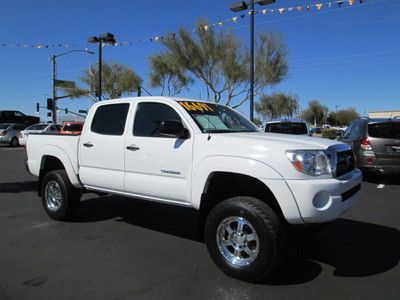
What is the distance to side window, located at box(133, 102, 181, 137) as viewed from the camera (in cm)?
593

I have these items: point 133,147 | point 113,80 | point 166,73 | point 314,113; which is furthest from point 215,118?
point 314,113

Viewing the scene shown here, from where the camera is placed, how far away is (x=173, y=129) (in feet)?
17.7

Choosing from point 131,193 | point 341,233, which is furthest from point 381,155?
point 131,193

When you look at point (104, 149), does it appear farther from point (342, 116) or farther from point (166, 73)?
point (342, 116)

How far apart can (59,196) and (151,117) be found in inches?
92.4

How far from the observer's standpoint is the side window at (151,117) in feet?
19.5

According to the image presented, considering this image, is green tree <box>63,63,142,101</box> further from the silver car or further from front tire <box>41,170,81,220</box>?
front tire <box>41,170,81,220</box>

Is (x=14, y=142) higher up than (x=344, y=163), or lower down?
lower down

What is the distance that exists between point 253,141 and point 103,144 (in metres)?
2.49

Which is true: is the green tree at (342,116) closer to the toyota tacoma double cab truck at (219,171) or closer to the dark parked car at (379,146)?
the dark parked car at (379,146)

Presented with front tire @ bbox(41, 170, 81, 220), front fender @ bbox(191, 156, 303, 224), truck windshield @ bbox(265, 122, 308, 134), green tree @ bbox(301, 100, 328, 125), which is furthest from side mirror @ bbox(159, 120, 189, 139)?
green tree @ bbox(301, 100, 328, 125)

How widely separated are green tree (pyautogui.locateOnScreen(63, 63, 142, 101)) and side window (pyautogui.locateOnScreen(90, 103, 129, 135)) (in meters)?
40.9

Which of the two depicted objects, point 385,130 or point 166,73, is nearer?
point 385,130

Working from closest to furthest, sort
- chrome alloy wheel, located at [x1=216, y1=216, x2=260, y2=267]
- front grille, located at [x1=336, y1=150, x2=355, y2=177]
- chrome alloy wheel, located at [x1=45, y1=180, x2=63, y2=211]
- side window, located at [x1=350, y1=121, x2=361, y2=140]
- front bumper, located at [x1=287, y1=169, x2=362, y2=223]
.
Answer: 1. front bumper, located at [x1=287, y1=169, x2=362, y2=223]
2. chrome alloy wheel, located at [x1=216, y1=216, x2=260, y2=267]
3. front grille, located at [x1=336, y1=150, x2=355, y2=177]
4. chrome alloy wheel, located at [x1=45, y1=180, x2=63, y2=211]
5. side window, located at [x1=350, y1=121, x2=361, y2=140]
